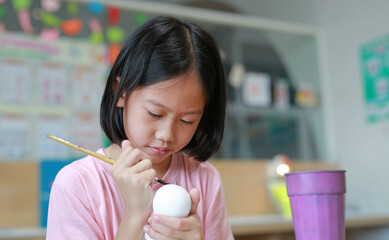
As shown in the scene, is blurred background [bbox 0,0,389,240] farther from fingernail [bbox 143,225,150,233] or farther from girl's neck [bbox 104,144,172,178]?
fingernail [bbox 143,225,150,233]

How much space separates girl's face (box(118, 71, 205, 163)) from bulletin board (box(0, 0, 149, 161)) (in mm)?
1337

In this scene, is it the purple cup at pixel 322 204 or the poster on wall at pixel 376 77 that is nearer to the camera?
the purple cup at pixel 322 204

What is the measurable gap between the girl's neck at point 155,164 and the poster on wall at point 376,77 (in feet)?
5.73

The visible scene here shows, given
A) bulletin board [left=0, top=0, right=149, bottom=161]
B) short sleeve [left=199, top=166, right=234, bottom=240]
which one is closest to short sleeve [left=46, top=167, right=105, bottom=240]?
short sleeve [left=199, top=166, right=234, bottom=240]

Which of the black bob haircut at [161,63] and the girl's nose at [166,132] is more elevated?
the black bob haircut at [161,63]

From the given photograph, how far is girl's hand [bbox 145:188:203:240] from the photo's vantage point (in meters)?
0.63

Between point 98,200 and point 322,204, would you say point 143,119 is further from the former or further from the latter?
point 322,204

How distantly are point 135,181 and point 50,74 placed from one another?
1650 millimetres

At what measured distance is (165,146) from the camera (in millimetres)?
798

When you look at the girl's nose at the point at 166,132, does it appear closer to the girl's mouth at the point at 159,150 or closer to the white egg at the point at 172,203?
the girl's mouth at the point at 159,150

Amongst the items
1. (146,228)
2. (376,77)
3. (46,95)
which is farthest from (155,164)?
(376,77)

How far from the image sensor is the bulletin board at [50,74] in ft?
6.82

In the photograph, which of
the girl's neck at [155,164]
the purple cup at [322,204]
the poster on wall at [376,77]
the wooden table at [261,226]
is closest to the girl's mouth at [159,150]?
the girl's neck at [155,164]

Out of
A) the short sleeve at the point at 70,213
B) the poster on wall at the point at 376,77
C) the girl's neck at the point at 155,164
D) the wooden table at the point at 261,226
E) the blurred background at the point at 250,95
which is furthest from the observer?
the poster on wall at the point at 376,77
